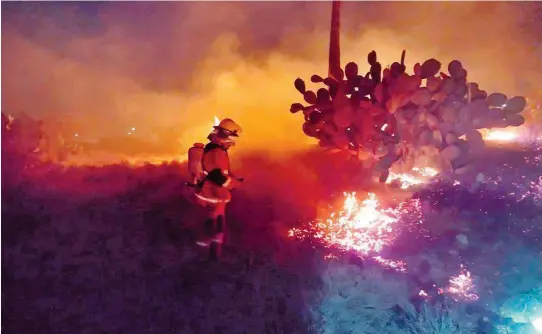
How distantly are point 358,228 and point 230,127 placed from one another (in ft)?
2.90

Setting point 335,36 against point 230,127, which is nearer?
point 230,127

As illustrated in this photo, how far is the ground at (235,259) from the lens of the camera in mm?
2322

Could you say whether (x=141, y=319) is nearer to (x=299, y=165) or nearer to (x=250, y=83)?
(x=299, y=165)

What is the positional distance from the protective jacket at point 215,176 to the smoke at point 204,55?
159 millimetres

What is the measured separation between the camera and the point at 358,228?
2453mm

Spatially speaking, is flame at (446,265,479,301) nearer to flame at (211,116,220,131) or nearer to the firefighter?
the firefighter

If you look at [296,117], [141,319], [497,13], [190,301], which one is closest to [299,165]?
[296,117]

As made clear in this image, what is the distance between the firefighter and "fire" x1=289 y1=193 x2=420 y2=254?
40 cm

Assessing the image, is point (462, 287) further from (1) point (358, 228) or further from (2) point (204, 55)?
(2) point (204, 55)

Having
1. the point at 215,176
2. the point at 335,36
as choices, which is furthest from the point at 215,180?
the point at 335,36

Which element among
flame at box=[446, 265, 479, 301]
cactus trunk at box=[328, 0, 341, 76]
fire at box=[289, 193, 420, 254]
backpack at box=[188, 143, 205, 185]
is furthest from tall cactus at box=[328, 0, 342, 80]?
flame at box=[446, 265, 479, 301]

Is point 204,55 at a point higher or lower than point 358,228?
higher

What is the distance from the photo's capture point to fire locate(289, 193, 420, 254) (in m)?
2.43

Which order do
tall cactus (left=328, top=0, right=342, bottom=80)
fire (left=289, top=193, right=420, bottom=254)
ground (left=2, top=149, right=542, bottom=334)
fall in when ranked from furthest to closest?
tall cactus (left=328, top=0, right=342, bottom=80)
fire (left=289, top=193, right=420, bottom=254)
ground (left=2, top=149, right=542, bottom=334)
